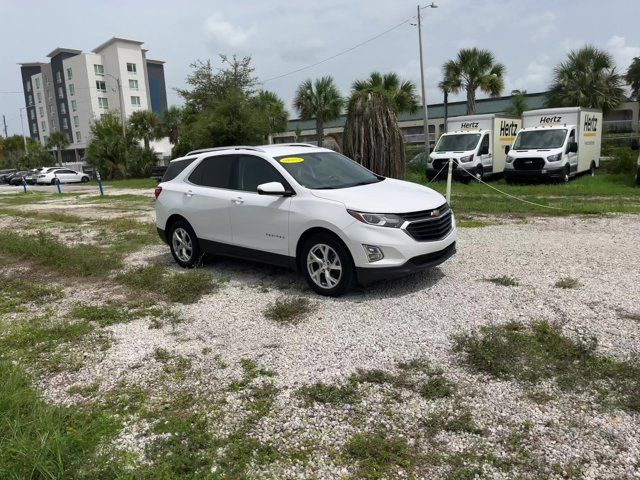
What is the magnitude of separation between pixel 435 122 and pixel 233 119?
25.2m

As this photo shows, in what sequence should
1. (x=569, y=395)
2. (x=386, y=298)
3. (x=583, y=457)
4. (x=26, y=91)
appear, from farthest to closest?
1. (x=26, y=91)
2. (x=386, y=298)
3. (x=569, y=395)
4. (x=583, y=457)

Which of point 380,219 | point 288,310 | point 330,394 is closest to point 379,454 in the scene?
point 330,394

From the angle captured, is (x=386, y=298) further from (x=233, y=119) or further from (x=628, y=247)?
(x=233, y=119)

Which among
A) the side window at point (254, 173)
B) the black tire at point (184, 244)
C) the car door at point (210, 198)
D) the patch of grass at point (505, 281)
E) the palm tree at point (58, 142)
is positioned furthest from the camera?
the palm tree at point (58, 142)

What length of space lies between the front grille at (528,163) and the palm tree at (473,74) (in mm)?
14372

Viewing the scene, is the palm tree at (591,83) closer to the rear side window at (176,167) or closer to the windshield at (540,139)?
the windshield at (540,139)

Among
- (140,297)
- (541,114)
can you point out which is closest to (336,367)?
(140,297)

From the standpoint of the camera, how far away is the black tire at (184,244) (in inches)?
292

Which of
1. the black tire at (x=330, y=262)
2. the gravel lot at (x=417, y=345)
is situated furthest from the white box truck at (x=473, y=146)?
the black tire at (x=330, y=262)

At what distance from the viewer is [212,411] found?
3500mm

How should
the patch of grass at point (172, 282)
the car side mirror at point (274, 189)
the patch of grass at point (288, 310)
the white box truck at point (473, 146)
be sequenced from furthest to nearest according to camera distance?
the white box truck at point (473, 146) → the patch of grass at point (172, 282) → the car side mirror at point (274, 189) → the patch of grass at point (288, 310)

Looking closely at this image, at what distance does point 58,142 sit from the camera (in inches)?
3071

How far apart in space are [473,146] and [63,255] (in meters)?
16.3

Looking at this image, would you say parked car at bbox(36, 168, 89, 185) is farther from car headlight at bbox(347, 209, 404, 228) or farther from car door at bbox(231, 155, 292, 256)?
car headlight at bbox(347, 209, 404, 228)
